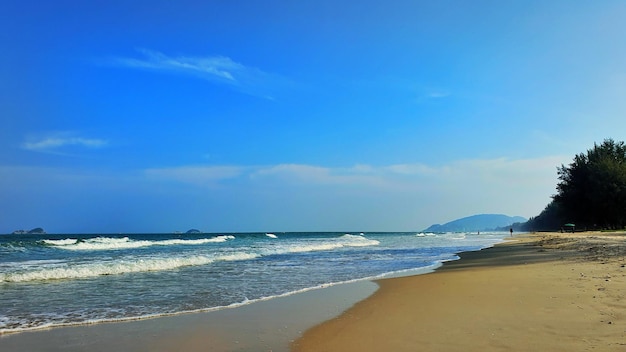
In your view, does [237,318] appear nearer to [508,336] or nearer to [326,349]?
[326,349]

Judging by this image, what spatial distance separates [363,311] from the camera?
8.75m

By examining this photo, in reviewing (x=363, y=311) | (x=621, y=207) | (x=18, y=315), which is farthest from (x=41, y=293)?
(x=621, y=207)

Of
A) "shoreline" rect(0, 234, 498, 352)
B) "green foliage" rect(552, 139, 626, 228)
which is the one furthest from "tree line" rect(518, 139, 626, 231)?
"shoreline" rect(0, 234, 498, 352)

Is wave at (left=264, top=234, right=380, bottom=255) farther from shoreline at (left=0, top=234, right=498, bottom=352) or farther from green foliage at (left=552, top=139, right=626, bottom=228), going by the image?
green foliage at (left=552, top=139, right=626, bottom=228)

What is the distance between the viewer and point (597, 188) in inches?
2355

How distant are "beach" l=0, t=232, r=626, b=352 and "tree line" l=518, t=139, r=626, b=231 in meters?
59.4

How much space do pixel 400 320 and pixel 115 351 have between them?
468 cm

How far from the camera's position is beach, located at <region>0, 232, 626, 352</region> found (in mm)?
5879

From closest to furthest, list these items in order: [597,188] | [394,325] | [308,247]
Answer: [394,325] < [308,247] < [597,188]

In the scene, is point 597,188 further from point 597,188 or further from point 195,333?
point 195,333

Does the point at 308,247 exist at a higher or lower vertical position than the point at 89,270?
higher

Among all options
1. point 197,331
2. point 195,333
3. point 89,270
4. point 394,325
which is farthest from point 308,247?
point 195,333

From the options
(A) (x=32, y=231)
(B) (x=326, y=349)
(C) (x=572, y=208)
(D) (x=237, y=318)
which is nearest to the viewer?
(B) (x=326, y=349)

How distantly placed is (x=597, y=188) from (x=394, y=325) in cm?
6531
